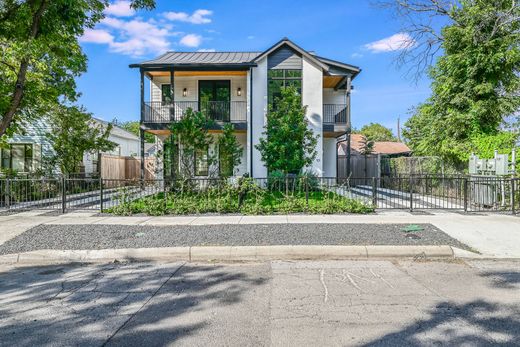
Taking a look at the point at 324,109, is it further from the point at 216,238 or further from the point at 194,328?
the point at 194,328

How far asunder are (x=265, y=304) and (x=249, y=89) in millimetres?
14945

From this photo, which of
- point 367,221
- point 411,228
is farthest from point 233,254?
point 411,228

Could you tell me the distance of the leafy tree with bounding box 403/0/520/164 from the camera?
14305 mm

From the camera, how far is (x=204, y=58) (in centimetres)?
1975

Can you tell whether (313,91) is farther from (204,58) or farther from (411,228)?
(411,228)

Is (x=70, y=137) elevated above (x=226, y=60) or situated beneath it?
situated beneath

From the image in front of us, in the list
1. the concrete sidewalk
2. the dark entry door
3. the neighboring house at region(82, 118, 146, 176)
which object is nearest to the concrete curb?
the concrete sidewalk

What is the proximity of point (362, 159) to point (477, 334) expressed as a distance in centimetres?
2137

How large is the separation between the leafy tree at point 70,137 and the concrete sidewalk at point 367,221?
8.81 meters

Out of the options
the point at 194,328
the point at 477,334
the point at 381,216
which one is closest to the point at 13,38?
the point at 194,328

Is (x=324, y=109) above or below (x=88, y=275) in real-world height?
above

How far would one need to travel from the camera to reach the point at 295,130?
1420cm

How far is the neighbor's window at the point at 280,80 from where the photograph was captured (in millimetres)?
18125

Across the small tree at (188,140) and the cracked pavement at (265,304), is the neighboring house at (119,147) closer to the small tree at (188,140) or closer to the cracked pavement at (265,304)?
the small tree at (188,140)
